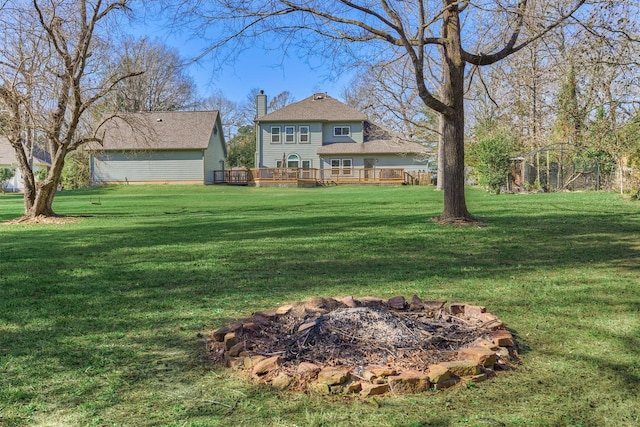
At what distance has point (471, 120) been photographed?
31984 millimetres

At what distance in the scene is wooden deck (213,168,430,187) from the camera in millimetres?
34719

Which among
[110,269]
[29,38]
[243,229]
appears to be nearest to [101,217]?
[29,38]

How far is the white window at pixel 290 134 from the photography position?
1544 inches

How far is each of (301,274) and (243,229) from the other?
4.58 m

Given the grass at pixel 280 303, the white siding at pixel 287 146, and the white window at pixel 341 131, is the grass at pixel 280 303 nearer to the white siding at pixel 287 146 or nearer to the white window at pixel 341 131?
the white siding at pixel 287 146

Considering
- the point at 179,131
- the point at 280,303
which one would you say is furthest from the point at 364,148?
the point at 280,303

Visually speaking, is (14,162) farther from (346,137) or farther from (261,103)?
(346,137)

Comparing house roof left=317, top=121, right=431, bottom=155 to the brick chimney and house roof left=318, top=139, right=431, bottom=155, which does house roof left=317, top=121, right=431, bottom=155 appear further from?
the brick chimney

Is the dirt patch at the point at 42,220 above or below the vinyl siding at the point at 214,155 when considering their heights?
below

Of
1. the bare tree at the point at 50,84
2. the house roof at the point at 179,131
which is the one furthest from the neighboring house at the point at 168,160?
the bare tree at the point at 50,84

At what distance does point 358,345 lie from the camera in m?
3.11

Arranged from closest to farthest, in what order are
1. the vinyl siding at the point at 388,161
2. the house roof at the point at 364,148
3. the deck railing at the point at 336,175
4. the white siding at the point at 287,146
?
1. the deck railing at the point at 336,175
2. the house roof at the point at 364,148
3. the vinyl siding at the point at 388,161
4. the white siding at the point at 287,146

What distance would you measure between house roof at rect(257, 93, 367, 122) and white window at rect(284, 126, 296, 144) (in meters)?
0.78

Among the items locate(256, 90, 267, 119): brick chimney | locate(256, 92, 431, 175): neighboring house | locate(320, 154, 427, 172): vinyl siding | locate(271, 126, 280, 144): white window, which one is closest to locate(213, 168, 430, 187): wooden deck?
locate(256, 92, 431, 175): neighboring house
